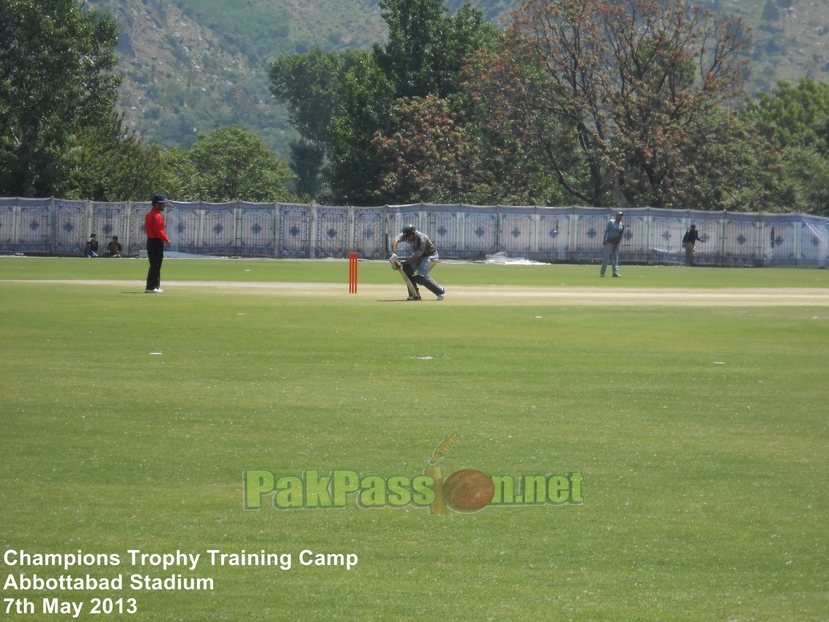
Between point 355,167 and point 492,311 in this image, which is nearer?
point 492,311

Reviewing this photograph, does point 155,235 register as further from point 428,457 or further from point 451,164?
point 451,164

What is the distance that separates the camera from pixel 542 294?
1102 inches

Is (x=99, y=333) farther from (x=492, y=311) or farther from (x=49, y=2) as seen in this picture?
(x=49, y=2)

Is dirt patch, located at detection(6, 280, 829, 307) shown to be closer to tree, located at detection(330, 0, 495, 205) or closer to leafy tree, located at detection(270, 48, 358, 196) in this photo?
tree, located at detection(330, 0, 495, 205)

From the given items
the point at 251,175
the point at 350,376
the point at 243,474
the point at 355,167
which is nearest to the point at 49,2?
the point at 355,167

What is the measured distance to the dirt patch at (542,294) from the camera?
25.2m

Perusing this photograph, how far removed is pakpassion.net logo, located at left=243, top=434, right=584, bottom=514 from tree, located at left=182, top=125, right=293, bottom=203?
9556 centimetres

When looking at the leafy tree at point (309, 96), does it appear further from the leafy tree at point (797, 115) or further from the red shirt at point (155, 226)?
the red shirt at point (155, 226)

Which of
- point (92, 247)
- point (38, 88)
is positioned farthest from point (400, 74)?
point (92, 247)

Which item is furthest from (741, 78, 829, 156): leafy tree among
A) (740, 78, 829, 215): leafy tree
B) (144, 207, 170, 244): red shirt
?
(144, 207, 170, 244): red shirt

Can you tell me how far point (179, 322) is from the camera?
1831 cm

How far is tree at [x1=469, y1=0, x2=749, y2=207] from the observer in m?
65.9

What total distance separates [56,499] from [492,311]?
50.0ft

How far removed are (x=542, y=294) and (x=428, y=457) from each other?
20.0 m
